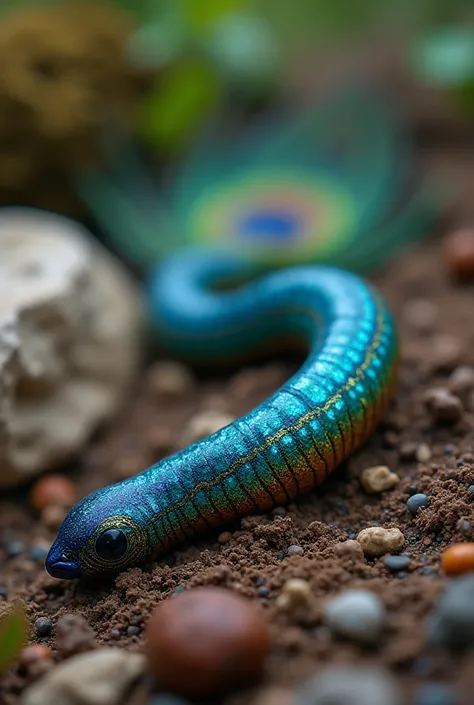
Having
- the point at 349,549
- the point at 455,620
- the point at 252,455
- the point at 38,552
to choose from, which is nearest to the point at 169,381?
the point at 38,552

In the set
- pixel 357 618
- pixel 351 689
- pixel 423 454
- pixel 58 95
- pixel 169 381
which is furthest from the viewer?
pixel 58 95

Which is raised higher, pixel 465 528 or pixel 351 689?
pixel 351 689

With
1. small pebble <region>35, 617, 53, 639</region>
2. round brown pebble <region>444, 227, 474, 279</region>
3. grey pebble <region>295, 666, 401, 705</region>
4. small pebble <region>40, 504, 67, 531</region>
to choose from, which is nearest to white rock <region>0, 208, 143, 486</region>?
small pebble <region>40, 504, 67, 531</region>

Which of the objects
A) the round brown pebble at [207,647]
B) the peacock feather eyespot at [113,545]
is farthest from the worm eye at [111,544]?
the round brown pebble at [207,647]

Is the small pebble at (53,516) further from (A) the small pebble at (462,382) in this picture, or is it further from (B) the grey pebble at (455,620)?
(B) the grey pebble at (455,620)

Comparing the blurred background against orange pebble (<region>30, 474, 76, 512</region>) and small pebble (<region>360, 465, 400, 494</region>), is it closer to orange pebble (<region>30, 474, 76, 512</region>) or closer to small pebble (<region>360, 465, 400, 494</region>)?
orange pebble (<region>30, 474, 76, 512</region>)

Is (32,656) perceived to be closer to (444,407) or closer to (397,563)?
(397,563)

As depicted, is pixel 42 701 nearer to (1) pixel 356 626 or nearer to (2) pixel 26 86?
(1) pixel 356 626
